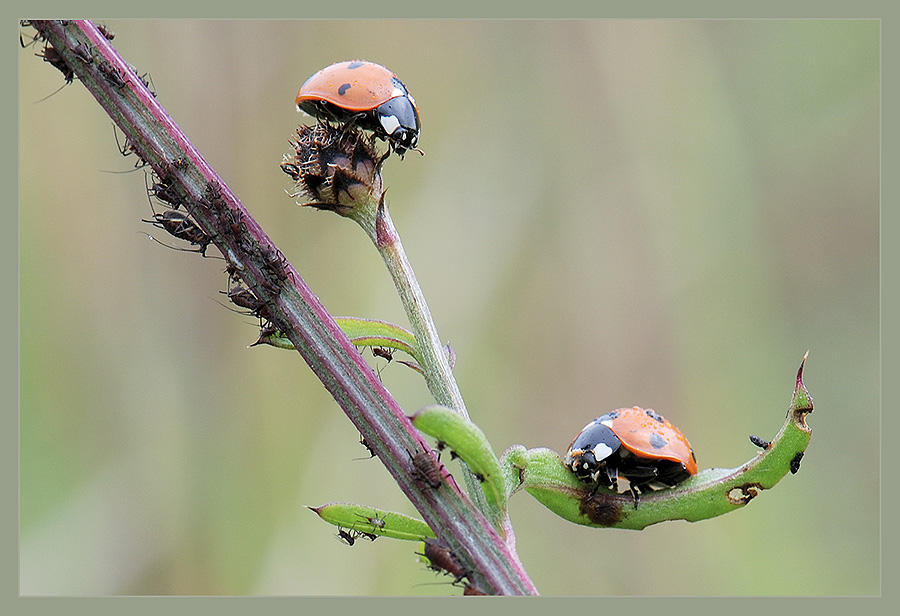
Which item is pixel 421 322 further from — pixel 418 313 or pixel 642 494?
pixel 642 494

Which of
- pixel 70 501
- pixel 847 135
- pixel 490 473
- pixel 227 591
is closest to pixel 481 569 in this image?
pixel 490 473

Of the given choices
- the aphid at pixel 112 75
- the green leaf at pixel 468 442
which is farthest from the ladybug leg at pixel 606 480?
the aphid at pixel 112 75

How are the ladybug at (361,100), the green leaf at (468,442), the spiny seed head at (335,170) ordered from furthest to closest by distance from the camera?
the ladybug at (361,100)
the spiny seed head at (335,170)
the green leaf at (468,442)

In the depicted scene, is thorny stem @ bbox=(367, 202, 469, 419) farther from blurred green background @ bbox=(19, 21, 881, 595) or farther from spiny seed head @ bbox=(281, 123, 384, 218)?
blurred green background @ bbox=(19, 21, 881, 595)

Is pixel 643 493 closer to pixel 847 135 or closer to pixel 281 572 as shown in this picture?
pixel 281 572

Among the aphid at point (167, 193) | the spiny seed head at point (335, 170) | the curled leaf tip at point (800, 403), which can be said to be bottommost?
the curled leaf tip at point (800, 403)

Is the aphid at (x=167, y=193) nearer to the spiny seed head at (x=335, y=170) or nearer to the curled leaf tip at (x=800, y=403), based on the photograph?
the spiny seed head at (x=335, y=170)

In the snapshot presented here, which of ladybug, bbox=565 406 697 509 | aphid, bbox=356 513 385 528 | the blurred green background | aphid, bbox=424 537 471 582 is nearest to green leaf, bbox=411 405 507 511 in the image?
aphid, bbox=424 537 471 582
